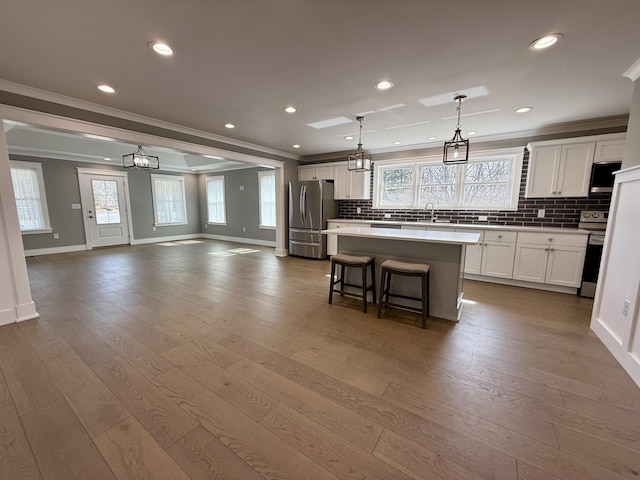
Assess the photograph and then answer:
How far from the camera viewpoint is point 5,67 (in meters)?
2.27

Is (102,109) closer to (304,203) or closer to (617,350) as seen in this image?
(304,203)

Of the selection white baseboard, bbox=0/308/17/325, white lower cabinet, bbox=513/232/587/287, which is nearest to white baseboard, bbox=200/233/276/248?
white baseboard, bbox=0/308/17/325

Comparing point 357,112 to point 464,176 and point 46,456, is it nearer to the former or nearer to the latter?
point 464,176

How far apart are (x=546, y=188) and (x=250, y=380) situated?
4871mm

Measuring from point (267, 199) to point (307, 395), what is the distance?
6.46 metres

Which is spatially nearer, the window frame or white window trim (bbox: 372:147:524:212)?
white window trim (bbox: 372:147:524:212)

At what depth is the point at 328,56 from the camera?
2086 millimetres

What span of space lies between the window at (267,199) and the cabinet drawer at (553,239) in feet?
18.9

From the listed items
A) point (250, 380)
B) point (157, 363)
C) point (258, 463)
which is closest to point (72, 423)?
point (157, 363)

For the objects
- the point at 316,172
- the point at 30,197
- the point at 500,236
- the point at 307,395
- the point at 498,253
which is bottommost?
the point at 307,395

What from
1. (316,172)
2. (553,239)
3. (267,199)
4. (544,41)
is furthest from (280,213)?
(544,41)

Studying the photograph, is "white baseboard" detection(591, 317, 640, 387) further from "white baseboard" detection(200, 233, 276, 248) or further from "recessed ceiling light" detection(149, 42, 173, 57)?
"white baseboard" detection(200, 233, 276, 248)

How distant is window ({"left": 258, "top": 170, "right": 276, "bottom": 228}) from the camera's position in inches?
296

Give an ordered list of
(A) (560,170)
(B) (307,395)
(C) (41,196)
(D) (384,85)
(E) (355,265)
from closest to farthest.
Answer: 1. (B) (307,395)
2. (D) (384,85)
3. (E) (355,265)
4. (A) (560,170)
5. (C) (41,196)
